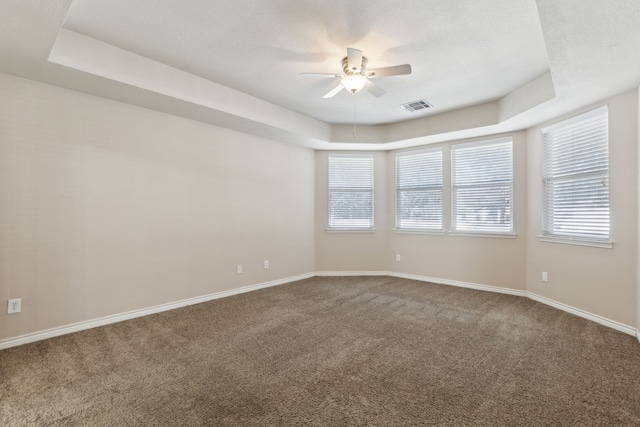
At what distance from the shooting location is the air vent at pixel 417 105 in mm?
4312

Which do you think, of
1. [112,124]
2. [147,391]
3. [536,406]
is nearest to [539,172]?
[536,406]

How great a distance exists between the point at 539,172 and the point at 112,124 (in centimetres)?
533

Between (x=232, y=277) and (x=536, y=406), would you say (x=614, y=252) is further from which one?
(x=232, y=277)

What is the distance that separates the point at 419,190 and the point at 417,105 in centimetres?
166

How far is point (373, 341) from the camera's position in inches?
113

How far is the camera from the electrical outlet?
9.05 ft

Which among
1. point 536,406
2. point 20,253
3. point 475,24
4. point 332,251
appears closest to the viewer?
point 536,406

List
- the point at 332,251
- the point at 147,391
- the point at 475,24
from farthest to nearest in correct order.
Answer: the point at 332,251 < the point at 475,24 < the point at 147,391

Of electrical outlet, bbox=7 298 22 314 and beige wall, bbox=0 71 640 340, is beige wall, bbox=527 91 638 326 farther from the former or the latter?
electrical outlet, bbox=7 298 22 314

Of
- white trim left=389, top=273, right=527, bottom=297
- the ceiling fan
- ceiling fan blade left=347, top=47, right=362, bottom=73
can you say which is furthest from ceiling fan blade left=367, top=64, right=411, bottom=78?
white trim left=389, top=273, right=527, bottom=297

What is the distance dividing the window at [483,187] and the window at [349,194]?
4.99ft

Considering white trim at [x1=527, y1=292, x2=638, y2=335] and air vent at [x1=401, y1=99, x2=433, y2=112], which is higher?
air vent at [x1=401, y1=99, x2=433, y2=112]

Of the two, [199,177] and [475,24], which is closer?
[475,24]

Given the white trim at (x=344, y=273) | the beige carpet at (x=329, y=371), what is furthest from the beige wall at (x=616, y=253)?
the white trim at (x=344, y=273)
